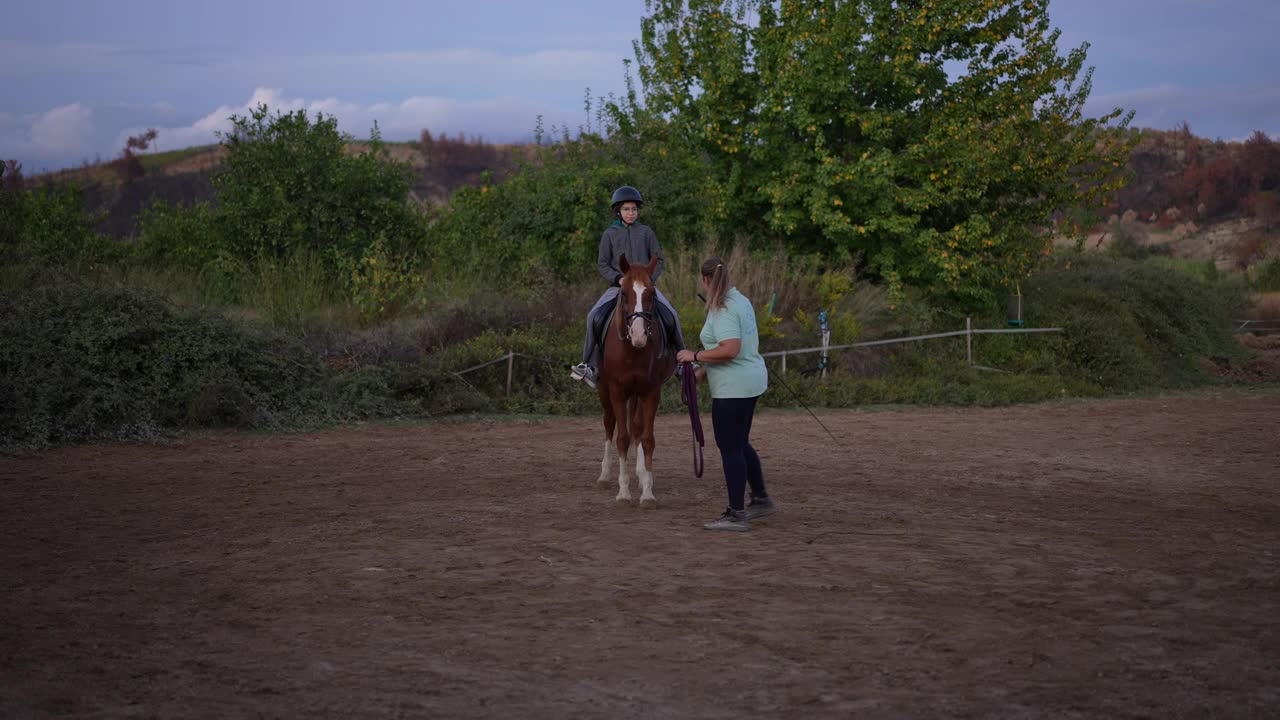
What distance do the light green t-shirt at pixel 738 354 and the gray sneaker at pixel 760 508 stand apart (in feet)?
4.13

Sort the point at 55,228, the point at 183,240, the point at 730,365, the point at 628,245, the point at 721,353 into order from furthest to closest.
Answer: the point at 183,240 < the point at 55,228 < the point at 628,245 < the point at 730,365 < the point at 721,353

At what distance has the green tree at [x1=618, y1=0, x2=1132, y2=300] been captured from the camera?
69.4 feet

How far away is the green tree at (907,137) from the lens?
21.2 metres

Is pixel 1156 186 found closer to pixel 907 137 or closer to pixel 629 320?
pixel 907 137

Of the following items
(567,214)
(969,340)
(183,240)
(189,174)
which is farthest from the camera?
(189,174)

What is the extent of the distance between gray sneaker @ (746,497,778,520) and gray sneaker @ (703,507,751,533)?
459 millimetres

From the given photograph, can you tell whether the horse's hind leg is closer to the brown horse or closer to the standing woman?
the brown horse

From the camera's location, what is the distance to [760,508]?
9.31 m

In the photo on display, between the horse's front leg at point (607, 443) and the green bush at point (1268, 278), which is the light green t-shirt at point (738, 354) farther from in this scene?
the green bush at point (1268, 278)

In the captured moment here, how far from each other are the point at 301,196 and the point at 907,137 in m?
13.3

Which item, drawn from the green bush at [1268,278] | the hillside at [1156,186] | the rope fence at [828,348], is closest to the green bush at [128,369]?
the rope fence at [828,348]

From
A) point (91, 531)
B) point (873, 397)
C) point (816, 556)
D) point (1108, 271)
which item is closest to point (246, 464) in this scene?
point (91, 531)

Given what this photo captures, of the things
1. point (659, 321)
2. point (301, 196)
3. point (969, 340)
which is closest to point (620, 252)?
point (659, 321)

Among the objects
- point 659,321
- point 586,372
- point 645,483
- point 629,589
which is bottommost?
point 629,589
